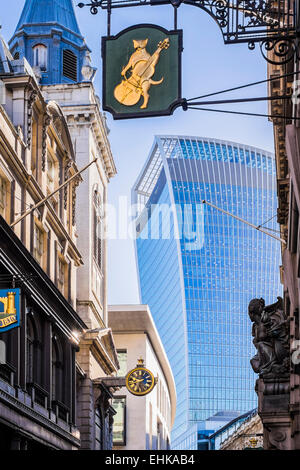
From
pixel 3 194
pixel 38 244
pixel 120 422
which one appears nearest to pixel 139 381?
pixel 38 244

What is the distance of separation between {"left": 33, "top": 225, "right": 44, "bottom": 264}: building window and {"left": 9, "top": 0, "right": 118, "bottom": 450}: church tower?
12.9 meters

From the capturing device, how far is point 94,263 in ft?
221

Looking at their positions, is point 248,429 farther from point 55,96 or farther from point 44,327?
point 44,327

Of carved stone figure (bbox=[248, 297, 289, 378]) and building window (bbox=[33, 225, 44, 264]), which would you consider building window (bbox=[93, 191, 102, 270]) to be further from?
carved stone figure (bbox=[248, 297, 289, 378])

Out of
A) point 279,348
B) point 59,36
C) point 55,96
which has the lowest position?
point 279,348

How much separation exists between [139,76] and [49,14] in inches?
2346

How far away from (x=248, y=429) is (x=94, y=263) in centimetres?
3613

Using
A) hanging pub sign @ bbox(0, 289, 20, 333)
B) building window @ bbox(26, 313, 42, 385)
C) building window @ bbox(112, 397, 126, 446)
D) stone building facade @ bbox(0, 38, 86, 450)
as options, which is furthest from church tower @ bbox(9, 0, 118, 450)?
hanging pub sign @ bbox(0, 289, 20, 333)

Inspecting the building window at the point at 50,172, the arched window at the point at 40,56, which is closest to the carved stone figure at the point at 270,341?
the building window at the point at 50,172

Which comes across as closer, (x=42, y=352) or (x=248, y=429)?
(x=42, y=352)

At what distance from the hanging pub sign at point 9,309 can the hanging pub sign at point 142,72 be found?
1468 centimetres

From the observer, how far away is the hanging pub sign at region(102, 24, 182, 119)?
648 inches

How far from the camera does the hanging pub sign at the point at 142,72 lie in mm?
16469
